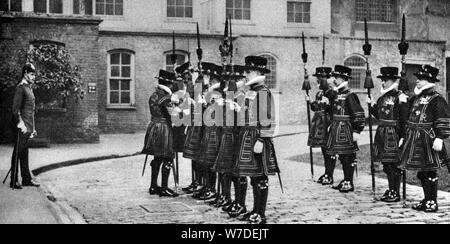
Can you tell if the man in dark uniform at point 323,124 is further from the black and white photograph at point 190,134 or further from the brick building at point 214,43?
the brick building at point 214,43

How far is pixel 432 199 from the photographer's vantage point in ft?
27.4

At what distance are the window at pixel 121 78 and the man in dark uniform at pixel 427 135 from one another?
53.5 feet

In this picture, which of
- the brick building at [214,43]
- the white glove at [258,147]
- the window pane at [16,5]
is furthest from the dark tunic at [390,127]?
the window pane at [16,5]

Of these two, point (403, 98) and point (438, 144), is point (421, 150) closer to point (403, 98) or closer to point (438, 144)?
point (438, 144)

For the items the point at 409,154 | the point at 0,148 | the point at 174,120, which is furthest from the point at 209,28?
the point at 409,154

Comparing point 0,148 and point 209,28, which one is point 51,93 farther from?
point 209,28

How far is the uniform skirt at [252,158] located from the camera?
745 cm

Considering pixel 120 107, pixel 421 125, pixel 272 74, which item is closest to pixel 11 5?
pixel 120 107

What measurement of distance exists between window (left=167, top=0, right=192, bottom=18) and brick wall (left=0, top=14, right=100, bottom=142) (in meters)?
7.20

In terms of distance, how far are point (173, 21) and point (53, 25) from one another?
7851 millimetres

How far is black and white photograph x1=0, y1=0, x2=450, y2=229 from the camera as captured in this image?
7773 mm

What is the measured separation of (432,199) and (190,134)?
390cm

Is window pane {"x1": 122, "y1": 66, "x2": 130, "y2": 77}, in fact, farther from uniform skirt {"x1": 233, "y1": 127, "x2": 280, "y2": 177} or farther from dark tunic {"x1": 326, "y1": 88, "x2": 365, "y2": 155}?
uniform skirt {"x1": 233, "y1": 127, "x2": 280, "y2": 177}

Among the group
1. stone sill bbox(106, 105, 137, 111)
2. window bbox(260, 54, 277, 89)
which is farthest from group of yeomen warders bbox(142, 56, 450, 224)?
window bbox(260, 54, 277, 89)
